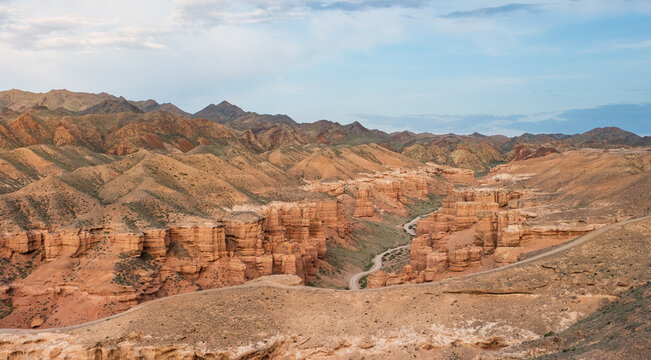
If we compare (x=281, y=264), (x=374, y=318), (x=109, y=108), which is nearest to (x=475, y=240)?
(x=281, y=264)

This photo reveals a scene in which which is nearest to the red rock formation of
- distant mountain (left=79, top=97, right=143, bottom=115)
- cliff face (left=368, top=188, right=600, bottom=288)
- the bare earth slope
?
cliff face (left=368, top=188, right=600, bottom=288)

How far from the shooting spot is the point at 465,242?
175 feet

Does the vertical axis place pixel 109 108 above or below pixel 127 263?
above

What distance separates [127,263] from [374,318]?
74.8ft

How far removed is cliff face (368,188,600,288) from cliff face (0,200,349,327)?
11.6 meters

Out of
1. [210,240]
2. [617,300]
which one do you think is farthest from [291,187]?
[617,300]

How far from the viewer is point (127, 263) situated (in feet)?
146

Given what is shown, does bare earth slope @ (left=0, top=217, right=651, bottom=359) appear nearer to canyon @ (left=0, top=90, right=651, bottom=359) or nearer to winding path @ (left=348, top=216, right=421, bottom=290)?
canyon @ (left=0, top=90, right=651, bottom=359)

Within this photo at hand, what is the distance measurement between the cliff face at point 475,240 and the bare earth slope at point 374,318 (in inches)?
356

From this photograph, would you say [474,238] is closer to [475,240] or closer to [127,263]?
[475,240]

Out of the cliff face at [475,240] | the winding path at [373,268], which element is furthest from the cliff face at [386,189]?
the cliff face at [475,240]

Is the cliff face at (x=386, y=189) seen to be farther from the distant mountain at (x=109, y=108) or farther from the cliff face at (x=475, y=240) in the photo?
the distant mountain at (x=109, y=108)

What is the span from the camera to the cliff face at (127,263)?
41.4m

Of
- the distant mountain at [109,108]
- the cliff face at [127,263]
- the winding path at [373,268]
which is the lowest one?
the winding path at [373,268]
